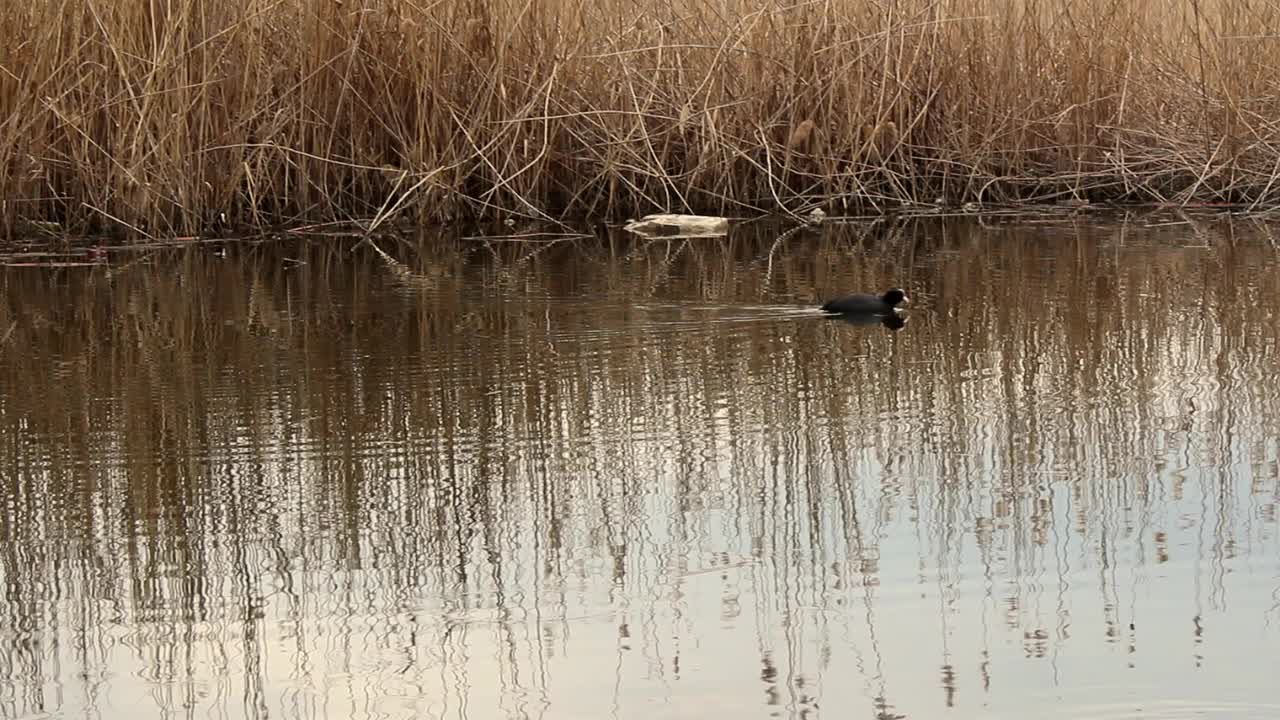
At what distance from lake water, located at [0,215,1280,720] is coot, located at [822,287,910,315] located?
0.12 m

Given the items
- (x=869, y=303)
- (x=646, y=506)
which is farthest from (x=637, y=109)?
(x=646, y=506)

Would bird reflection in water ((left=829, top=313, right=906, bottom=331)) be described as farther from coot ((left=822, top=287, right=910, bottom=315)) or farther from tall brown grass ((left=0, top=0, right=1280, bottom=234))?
tall brown grass ((left=0, top=0, right=1280, bottom=234))

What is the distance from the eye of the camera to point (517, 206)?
8.65 metres

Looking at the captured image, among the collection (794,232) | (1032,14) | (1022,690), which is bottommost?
(1022,690)

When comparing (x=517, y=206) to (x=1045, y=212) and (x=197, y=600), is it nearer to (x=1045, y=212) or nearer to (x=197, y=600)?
(x=1045, y=212)

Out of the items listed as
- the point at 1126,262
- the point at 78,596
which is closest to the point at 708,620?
the point at 78,596

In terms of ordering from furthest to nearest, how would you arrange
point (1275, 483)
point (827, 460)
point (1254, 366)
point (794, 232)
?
1. point (794, 232)
2. point (1254, 366)
3. point (827, 460)
4. point (1275, 483)

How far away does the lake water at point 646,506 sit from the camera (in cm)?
257

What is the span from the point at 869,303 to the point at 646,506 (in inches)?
86.7

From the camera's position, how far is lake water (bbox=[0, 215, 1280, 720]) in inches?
101

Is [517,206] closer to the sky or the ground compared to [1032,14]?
closer to the ground

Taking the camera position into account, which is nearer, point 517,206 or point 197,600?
point 197,600

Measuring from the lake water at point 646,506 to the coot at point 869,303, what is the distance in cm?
12

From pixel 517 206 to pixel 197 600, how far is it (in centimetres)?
580
